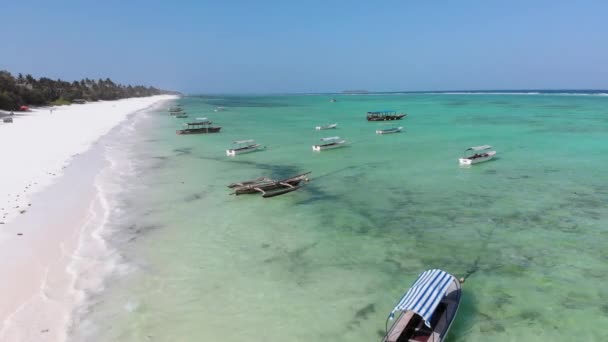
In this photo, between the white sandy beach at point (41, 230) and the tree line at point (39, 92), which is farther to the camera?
the tree line at point (39, 92)

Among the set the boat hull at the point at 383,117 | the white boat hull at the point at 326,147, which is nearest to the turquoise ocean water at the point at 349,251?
the white boat hull at the point at 326,147

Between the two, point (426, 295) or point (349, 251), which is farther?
point (349, 251)

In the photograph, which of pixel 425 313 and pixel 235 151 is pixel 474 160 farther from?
pixel 425 313

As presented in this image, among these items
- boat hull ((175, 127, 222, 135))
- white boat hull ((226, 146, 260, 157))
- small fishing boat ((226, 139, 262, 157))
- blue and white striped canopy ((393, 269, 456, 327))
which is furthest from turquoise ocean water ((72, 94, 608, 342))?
boat hull ((175, 127, 222, 135))

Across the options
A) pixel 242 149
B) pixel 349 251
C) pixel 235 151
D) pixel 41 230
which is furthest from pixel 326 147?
pixel 41 230

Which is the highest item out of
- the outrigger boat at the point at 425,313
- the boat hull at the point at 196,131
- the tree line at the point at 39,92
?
the tree line at the point at 39,92

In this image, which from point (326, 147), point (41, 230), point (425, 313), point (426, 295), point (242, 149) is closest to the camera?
point (425, 313)

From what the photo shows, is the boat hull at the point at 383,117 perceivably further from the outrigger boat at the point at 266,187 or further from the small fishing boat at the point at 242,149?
the outrigger boat at the point at 266,187
